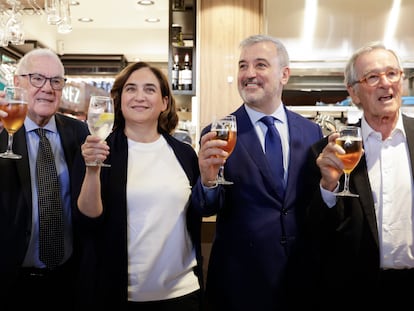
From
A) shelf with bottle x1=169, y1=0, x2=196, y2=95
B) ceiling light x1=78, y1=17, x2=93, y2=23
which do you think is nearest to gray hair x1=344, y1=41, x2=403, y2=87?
shelf with bottle x1=169, y1=0, x2=196, y2=95

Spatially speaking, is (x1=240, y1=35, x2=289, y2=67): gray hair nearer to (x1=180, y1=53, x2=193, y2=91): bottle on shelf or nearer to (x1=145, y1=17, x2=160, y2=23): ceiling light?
(x1=180, y1=53, x2=193, y2=91): bottle on shelf

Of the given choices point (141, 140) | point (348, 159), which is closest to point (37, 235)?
point (141, 140)

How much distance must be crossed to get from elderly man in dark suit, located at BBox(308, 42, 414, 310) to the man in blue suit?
0.10 metres

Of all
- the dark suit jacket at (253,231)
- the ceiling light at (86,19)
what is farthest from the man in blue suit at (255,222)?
the ceiling light at (86,19)

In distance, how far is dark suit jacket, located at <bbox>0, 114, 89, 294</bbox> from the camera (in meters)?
1.67

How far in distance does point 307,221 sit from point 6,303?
1.18 m

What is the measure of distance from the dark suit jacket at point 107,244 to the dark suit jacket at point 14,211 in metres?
0.21

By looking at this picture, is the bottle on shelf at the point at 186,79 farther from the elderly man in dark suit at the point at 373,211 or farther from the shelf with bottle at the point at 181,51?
the elderly man in dark suit at the point at 373,211

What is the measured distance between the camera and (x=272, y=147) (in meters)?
1.81

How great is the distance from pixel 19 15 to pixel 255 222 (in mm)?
2157

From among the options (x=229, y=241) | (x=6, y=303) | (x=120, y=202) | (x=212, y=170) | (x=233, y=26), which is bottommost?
(x=6, y=303)

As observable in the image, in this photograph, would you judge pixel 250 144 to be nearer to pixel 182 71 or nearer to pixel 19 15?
pixel 19 15

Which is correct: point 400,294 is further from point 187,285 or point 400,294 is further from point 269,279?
point 187,285

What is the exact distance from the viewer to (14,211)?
1.69 meters
